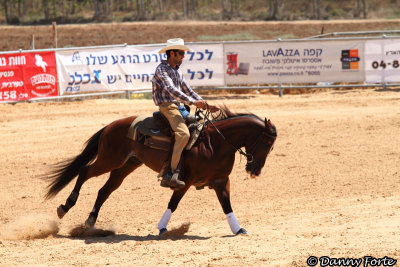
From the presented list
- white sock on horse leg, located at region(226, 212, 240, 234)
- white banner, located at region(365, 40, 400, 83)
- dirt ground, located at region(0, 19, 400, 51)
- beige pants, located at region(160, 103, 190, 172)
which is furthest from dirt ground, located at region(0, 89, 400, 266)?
dirt ground, located at region(0, 19, 400, 51)

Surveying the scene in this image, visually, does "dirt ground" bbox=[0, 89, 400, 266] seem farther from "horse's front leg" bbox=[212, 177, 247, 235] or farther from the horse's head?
the horse's head

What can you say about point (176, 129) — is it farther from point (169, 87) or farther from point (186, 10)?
point (186, 10)

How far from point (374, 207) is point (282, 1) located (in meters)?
72.1

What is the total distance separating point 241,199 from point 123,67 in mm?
10978

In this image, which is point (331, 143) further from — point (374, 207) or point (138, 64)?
point (138, 64)

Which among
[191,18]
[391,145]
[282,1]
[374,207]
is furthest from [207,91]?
[282,1]

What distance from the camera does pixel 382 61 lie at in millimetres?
Answer: 21219

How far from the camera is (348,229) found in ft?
26.1

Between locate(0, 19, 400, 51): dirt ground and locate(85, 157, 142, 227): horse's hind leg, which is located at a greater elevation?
locate(85, 157, 142, 227): horse's hind leg

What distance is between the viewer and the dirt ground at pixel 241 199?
7.18 meters

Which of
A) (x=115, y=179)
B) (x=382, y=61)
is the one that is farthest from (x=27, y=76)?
(x=382, y=61)

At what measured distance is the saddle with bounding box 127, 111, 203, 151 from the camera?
841 cm

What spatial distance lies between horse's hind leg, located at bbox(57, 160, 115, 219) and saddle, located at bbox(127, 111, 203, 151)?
Answer: 676 mm

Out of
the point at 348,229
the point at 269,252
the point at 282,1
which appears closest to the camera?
the point at 269,252
